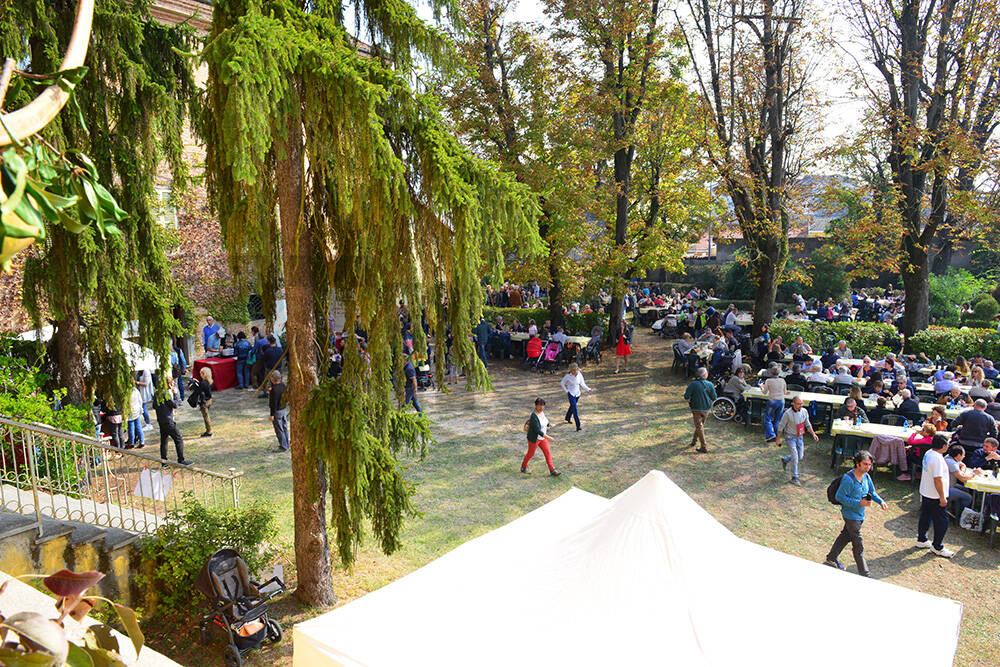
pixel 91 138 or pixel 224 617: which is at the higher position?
pixel 91 138

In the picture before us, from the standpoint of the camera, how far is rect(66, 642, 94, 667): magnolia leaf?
133cm

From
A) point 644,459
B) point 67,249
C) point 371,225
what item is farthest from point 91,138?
point 644,459

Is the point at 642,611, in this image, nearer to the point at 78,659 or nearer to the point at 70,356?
the point at 78,659

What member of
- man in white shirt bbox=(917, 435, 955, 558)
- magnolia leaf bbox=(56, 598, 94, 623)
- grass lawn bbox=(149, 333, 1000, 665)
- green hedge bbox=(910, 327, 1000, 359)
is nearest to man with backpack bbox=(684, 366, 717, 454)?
grass lawn bbox=(149, 333, 1000, 665)

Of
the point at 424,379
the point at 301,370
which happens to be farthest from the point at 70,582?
the point at 424,379

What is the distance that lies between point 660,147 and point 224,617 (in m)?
17.9

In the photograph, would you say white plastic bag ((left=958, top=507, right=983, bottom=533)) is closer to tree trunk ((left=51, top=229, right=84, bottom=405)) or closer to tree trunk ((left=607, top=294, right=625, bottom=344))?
tree trunk ((left=51, top=229, right=84, bottom=405))

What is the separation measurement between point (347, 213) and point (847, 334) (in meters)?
18.4

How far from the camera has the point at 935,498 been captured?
8.45 meters

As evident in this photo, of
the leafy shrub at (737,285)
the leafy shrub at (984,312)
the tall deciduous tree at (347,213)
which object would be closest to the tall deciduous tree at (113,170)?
the tall deciduous tree at (347,213)

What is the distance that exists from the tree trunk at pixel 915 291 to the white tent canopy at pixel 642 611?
16527 millimetres

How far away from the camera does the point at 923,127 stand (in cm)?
1762

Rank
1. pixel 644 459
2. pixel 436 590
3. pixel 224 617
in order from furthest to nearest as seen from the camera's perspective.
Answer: pixel 644 459 < pixel 224 617 < pixel 436 590

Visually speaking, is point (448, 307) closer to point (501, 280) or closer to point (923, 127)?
point (501, 280)
